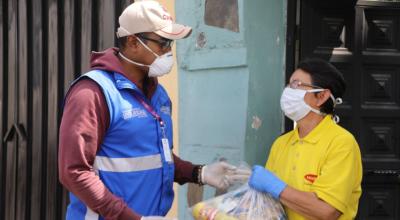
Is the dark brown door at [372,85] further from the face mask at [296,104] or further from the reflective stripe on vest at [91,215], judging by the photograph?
the reflective stripe on vest at [91,215]

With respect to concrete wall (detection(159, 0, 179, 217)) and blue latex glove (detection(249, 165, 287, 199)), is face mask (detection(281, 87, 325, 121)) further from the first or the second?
concrete wall (detection(159, 0, 179, 217))

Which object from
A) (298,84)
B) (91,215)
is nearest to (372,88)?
(298,84)

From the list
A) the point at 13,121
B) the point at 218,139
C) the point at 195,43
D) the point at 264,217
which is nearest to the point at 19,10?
the point at 13,121

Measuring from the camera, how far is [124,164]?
98.3 inches

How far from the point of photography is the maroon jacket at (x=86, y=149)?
2332 millimetres

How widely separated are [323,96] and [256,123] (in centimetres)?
73

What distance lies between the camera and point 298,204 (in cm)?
250

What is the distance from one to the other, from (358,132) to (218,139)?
87 cm

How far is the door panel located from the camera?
353 centimetres

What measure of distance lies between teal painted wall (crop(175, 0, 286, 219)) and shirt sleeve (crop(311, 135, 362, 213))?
894mm

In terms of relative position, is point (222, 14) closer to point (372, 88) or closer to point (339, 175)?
→ point (372, 88)

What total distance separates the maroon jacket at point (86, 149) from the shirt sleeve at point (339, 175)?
0.82m

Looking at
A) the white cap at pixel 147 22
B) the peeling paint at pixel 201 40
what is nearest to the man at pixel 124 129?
the white cap at pixel 147 22

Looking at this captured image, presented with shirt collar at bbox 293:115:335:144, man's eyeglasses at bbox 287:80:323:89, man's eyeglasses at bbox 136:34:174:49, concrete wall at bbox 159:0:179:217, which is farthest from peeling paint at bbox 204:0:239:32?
shirt collar at bbox 293:115:335:144
